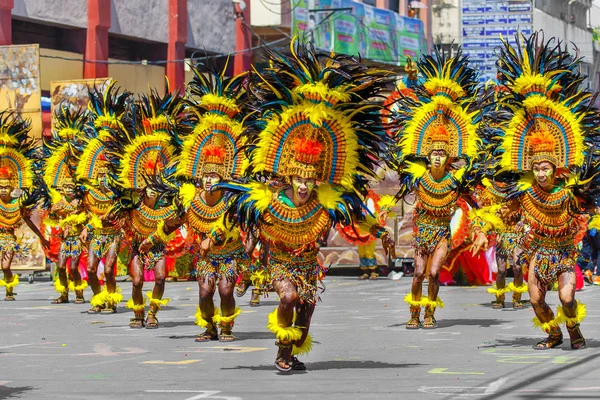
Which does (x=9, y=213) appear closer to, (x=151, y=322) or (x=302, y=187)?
(x=151, y=322)

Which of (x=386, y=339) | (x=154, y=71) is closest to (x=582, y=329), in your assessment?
(x=386, y=339)

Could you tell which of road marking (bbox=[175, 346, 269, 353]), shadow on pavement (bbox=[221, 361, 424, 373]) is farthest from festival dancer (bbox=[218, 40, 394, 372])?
road marking (bbox=[175, 346, 269, 353])

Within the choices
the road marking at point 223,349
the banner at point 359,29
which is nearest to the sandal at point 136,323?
the road marking at point 223,349

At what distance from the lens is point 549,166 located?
12.4 meters

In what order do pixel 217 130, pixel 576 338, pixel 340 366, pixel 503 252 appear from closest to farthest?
pixel 340 366 → pixel 576 338 → pixel 217 130 → pixel 503 252

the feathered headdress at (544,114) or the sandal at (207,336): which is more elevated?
the feathered headdress at (544,114)

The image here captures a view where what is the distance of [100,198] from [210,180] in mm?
5545

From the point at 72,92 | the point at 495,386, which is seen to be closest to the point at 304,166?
the point at 495,386

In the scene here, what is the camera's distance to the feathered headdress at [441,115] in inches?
611

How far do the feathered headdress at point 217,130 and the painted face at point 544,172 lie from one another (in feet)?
10.8

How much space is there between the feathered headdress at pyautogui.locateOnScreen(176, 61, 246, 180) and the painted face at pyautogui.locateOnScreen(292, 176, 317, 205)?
9.65ft

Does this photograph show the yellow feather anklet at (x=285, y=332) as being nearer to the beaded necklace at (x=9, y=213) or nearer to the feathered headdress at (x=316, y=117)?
the feathered headdress at (x=316, y=117)

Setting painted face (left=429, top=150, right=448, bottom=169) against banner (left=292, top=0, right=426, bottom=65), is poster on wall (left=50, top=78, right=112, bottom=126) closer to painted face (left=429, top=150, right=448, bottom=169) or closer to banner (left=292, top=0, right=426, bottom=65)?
banner (left=292, top=0, right=426, bottom=65)

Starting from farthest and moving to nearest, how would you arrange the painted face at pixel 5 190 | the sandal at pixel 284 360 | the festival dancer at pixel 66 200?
the painted face at pixel 5 190, the festival dancer at pixel 66 200, the sandal at pixel 284 360
